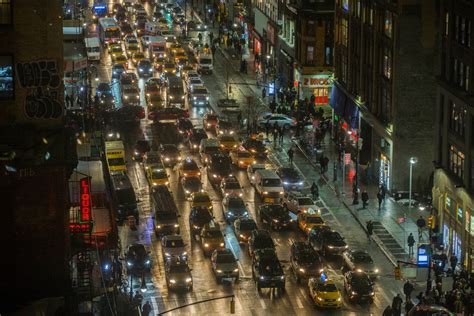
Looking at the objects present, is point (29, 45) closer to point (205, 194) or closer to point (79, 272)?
point (79, 272)

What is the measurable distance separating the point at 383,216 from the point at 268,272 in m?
19.8

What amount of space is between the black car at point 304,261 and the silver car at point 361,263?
192cm

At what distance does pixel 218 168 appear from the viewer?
104688 mm

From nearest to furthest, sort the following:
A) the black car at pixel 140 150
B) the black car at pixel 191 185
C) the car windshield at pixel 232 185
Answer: the car windshield at pixel 232 185, the black car at pixel 191 185, the black car at pixel 140 150

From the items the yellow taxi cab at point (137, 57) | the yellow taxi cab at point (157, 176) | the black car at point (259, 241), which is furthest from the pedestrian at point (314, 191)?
the yellow taxi cab at point (137, 57)

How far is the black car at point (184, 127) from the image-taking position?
4733 inches

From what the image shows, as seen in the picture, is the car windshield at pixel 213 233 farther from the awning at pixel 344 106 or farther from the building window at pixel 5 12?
the building window at pixel 5 12

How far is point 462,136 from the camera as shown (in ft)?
275

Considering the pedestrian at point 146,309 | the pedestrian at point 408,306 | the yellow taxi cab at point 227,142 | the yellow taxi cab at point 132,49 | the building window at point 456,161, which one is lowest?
the yellow taxi cab at point 132,49

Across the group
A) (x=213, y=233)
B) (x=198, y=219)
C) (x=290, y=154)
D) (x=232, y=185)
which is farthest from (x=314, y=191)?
(x=213, y=233)

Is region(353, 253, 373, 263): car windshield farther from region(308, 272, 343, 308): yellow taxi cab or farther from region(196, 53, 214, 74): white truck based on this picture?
region(196, 53, 214, 74): white truck

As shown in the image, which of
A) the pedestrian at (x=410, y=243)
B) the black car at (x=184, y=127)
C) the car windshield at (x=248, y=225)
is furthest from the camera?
A: the black car at (x=184, y=127)

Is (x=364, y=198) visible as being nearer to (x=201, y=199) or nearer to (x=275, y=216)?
(x=275, y=216)

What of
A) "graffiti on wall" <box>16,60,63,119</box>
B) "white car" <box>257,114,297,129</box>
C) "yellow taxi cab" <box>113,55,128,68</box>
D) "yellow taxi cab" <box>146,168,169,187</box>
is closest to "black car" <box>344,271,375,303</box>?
"graffiti on wall" <box>16,60,63,119</box>
